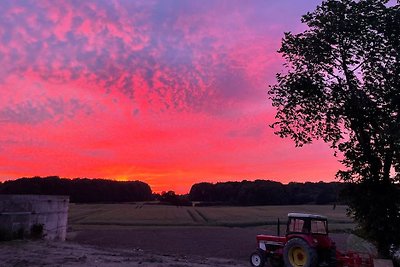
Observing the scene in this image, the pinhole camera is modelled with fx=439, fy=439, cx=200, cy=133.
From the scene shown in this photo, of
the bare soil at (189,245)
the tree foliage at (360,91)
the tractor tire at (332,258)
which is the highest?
the tree foliage at (360,91)

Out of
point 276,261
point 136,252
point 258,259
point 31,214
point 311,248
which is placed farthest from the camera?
point 31,214

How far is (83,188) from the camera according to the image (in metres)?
162

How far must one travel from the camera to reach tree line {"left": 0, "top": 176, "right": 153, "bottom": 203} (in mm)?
144625

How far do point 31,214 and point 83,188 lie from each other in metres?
142

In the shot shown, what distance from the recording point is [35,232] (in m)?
25.5

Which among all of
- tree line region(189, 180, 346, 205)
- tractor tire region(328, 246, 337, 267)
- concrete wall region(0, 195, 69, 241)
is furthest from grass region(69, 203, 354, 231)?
tree line region(189, 180, 346, 205)

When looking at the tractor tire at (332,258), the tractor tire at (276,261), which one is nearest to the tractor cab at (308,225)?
the tractor tire at (332,258)

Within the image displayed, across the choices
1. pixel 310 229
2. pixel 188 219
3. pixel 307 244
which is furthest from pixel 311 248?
pixel 188 219

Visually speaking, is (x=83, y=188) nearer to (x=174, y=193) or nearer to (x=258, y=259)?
(x=174, y=193)

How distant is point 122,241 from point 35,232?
41.9 feet

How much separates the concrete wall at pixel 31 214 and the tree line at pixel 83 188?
114723 millimetres

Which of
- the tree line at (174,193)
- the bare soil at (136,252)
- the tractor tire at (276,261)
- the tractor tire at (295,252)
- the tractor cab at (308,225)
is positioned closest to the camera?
the bare soil at (136,252)

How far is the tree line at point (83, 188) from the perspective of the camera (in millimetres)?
144625

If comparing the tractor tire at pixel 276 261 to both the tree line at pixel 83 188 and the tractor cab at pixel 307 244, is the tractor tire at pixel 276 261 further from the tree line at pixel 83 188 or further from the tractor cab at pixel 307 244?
the tree line at pixel 83 188
